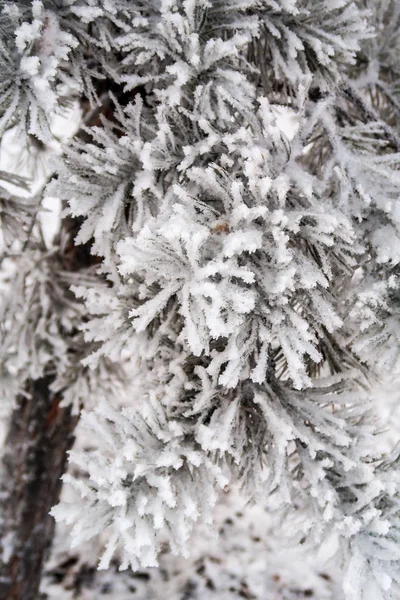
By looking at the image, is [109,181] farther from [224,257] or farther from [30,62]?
[224,257]

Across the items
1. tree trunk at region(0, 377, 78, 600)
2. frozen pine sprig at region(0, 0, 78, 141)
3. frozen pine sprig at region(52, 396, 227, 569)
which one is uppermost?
frozen pine sprig at region(0, 0, 78, 141)

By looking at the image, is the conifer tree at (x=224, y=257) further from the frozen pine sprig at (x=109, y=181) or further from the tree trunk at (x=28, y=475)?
the tree trunk at (x=28, y=475)

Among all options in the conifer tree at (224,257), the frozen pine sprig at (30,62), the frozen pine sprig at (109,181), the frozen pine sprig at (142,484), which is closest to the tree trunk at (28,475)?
the conifer tree at (224,257)

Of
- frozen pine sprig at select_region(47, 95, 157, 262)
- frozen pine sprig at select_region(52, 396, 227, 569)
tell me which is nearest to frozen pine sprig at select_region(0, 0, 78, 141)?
frozen pine sprig at select_region(47, 95, 157, 262)

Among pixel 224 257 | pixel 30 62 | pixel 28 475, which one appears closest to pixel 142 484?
pixel 224 257

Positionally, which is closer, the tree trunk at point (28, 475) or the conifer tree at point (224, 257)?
the conifer tree at point (224, 257)

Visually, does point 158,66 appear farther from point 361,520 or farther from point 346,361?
point 361,520

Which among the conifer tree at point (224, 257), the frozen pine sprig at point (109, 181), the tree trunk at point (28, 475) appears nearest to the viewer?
the conifer tree at point (224, 257)

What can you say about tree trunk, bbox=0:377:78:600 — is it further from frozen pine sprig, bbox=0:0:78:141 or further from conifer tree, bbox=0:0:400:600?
frozen pine sprig, bbox=0:0:78:141
